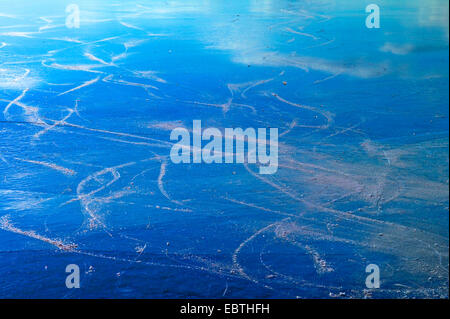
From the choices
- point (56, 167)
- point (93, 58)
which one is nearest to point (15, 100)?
point (93, 58)

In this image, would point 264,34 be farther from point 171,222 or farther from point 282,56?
point 171,222

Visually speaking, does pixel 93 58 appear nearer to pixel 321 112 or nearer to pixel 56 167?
pixel 56 167

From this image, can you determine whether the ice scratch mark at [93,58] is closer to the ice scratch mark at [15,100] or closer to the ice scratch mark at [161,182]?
the ice scratch mark at [15,100]

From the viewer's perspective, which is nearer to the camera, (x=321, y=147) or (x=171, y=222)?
(x=171, y=222)

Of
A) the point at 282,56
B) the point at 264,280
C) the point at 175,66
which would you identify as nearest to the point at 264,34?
the point at 282,56

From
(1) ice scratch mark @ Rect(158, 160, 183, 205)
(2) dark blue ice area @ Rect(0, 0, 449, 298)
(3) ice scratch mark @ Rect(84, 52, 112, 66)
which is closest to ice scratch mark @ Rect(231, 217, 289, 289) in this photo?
(2) dark blue ice area @ Rect(0, 0, 449, 298)

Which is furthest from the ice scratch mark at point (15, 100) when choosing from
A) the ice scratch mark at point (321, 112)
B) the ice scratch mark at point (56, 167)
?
the ice scratch mark at point (321, 112)
